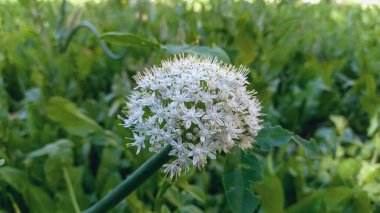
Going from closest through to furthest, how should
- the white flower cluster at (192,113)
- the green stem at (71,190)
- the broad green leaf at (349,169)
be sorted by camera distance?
the white flower cluster at (192,113)
the green stem at (71,190)
the broad green leaf at (349,169)

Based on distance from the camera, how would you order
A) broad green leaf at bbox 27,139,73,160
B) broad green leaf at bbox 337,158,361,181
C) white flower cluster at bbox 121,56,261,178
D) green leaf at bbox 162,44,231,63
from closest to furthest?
white flower cluster at bbox 121,56,261,178 < green leaf at bbox 162,44,231,63 < broad green leaf at bbox 27,139,73,160 < broad green leaf at bbox 337,158,361,181

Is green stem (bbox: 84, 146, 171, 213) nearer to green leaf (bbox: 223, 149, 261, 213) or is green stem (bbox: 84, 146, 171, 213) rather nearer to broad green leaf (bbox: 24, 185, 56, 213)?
green leaf (bbox: 223, 149, 261, 213)

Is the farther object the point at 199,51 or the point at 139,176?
the point at 199,51

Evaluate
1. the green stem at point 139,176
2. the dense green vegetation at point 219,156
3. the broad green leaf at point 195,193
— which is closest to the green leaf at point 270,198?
the dense green vegetation at point 219,156

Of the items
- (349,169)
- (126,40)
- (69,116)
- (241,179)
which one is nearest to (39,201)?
(69,116)

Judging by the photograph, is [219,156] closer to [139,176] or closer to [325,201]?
[139,176]

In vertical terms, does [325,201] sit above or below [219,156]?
above

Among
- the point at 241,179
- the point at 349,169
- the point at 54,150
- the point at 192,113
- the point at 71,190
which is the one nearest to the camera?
the point at 192,113

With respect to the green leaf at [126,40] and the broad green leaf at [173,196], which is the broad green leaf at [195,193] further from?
the green leaf at [126,40]

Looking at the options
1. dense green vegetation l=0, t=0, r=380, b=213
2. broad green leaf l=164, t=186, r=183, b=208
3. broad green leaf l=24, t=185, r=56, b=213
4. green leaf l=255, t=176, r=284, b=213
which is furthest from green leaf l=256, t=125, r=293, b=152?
broad green leaf l=24, t=185, r=56, b=213
